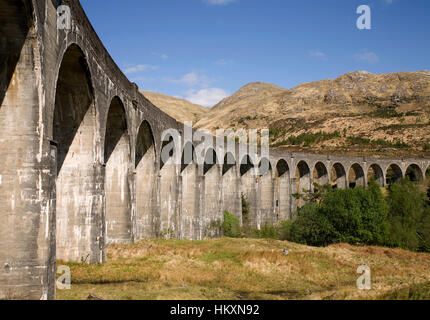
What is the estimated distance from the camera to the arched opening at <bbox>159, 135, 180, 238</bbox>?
25.2 meters

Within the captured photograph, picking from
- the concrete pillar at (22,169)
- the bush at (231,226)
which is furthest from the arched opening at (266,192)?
the concrete pillar at (22,169)

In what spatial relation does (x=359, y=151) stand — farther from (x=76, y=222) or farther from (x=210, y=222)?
(x=76, y=222)

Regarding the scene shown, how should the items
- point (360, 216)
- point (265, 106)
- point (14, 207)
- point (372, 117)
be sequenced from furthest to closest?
point (265, 106)
point (372, 117)
point (360, 216)
point (14, 207)

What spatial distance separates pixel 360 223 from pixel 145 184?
62.5 feet

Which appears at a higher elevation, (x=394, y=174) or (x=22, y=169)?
(x=394, y=174)

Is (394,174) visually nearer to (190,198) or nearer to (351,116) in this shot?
(351,116)

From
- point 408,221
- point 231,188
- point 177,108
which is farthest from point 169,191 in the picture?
point 177,108

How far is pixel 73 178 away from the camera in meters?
13.4

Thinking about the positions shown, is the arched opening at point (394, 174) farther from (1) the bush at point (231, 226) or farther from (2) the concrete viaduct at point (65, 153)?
(2) the concrete viaduct at point (65, 153)

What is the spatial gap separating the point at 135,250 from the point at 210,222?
16153mm

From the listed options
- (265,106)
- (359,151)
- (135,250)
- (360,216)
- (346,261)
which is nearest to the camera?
(135,250)

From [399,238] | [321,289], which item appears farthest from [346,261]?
[399,238]

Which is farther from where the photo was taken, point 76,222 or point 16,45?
point 76,222

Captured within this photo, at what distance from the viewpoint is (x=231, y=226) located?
33.6 meters
